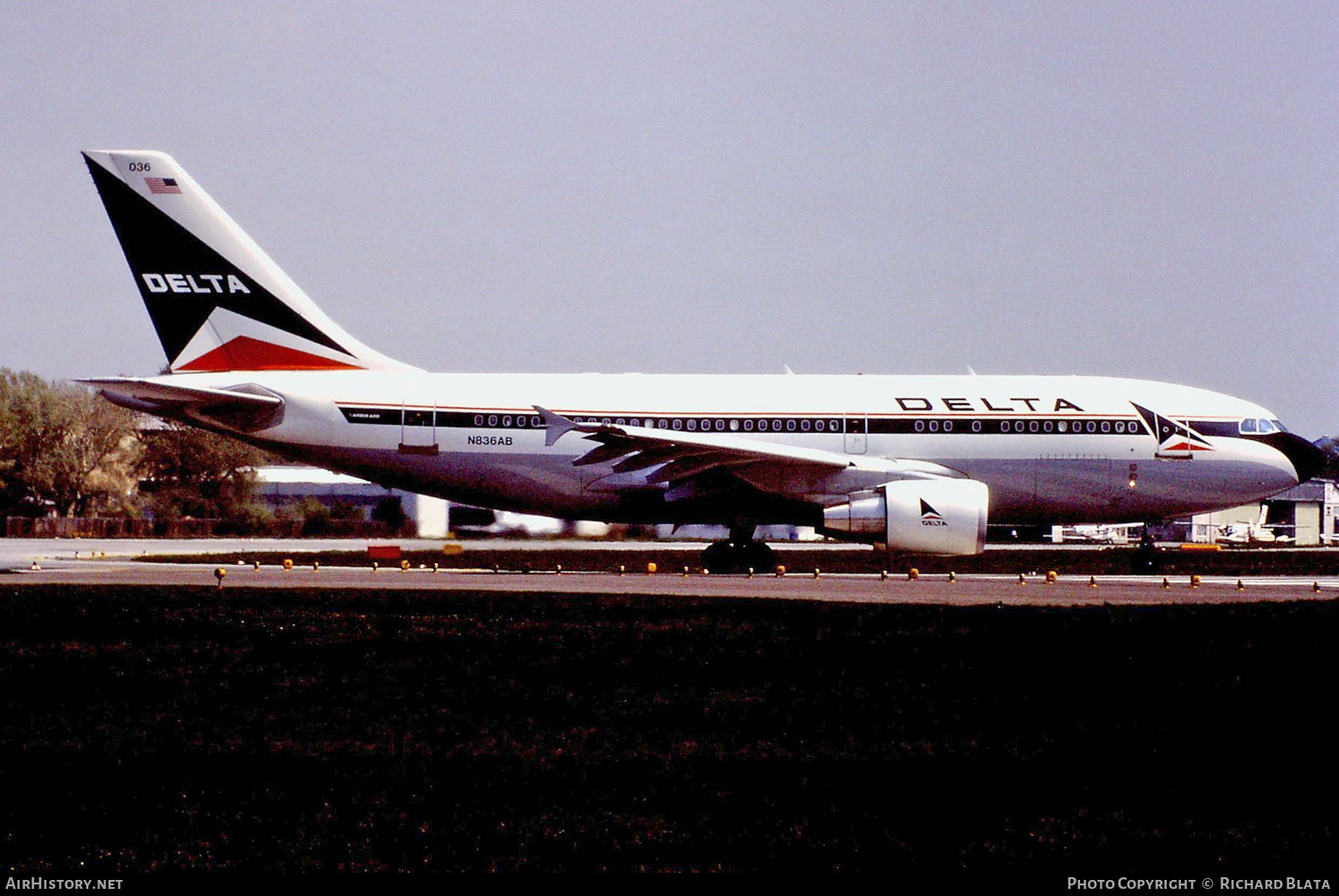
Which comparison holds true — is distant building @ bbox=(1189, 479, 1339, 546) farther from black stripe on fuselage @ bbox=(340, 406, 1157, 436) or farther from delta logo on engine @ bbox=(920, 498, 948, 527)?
delta logo on engine @ bbox=(920, 498, 948, 527)

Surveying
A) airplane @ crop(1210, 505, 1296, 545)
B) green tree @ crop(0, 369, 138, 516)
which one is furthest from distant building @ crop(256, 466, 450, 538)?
airplane @ crop(1210, 505, 1296, 545)

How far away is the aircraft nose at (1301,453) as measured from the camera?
24.0m

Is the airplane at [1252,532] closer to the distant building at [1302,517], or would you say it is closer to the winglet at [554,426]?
the distant building at [1302,517]

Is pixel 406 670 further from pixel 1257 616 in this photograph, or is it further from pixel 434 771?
pixel 1257 616

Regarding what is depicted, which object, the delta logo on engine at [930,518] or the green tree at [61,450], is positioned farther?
the green tree at [61,450]

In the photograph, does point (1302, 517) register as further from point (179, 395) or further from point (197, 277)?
point (179, 395)

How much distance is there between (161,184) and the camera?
2256 centimetres

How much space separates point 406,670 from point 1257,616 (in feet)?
25.5

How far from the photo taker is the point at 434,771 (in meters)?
6.41

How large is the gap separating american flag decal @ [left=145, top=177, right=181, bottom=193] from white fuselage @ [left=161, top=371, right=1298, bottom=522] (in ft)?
11.3

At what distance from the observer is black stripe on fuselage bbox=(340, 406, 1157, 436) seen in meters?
22.3

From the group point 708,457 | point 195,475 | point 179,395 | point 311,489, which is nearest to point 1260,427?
point 708,457

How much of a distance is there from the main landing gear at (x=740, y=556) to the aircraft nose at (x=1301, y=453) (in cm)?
1022

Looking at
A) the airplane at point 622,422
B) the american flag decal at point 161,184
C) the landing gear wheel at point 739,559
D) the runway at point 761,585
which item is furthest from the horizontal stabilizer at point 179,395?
the landing gear wheel at point 739,559
